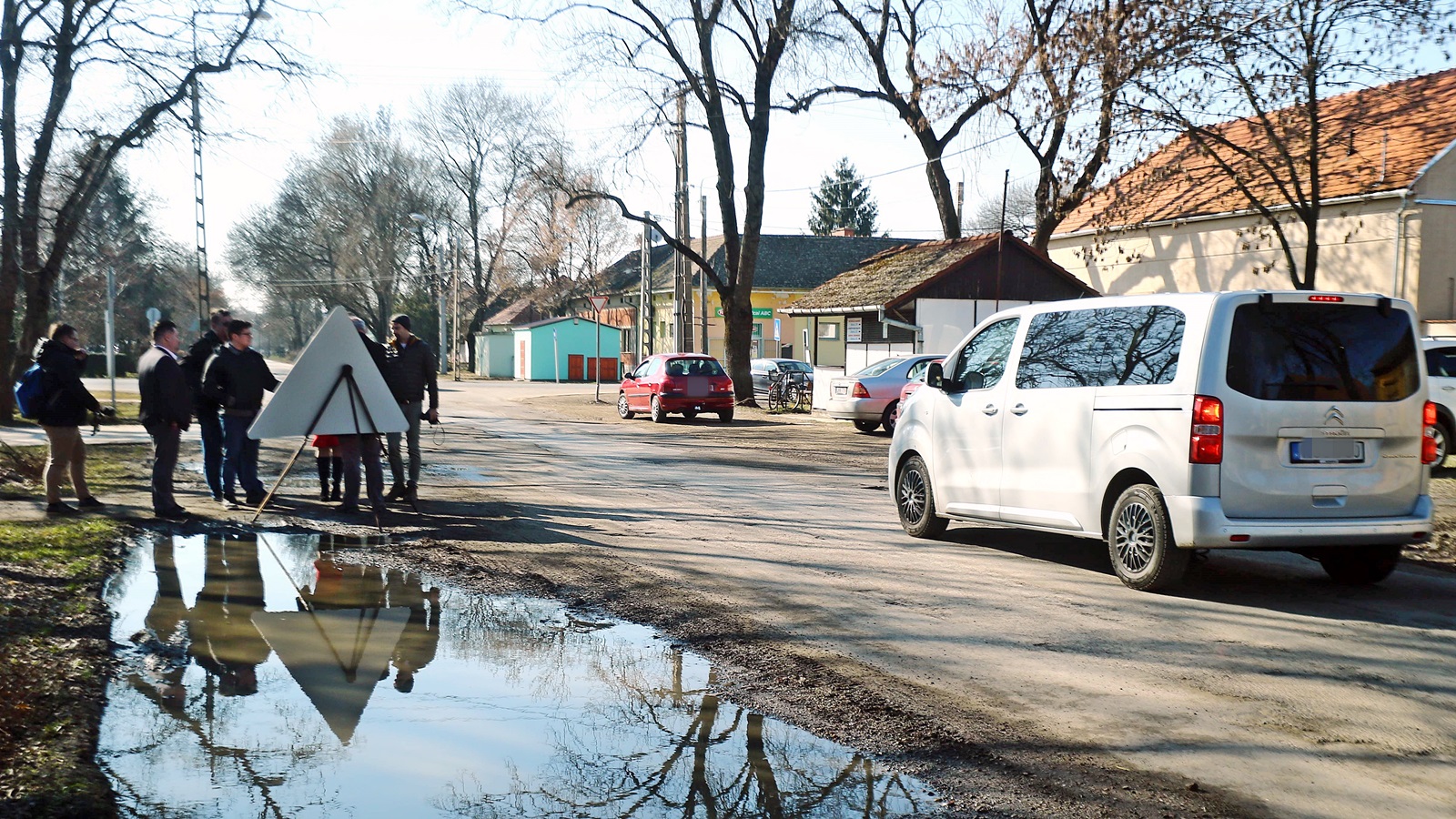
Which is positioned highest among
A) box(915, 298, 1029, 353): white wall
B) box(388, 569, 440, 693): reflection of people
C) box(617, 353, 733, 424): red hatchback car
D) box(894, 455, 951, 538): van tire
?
box(915, 298, 1029, 353): white wall

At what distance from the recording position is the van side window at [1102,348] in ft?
25.1

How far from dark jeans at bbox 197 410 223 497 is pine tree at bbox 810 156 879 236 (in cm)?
8475

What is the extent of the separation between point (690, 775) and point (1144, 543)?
439cm

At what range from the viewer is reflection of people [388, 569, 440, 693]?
6.04 metres

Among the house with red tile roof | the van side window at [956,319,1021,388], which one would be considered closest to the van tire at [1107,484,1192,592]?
the van side window at [956,319,1021,388]

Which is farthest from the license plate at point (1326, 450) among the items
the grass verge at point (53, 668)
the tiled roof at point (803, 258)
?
the tiled roof at point (803, 258)

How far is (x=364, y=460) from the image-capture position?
35.4 feet

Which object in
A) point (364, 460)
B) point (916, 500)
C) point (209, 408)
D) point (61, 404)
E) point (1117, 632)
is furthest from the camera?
point (209, 408)

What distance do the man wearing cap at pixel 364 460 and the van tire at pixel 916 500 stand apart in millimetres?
4801

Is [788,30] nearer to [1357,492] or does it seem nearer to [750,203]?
[750,203]

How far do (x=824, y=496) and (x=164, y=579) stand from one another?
719cm

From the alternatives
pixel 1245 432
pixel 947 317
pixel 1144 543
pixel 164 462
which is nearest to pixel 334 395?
pixel 164 462

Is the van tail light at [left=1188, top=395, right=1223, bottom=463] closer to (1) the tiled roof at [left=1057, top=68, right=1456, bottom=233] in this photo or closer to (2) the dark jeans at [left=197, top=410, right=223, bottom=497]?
(2) the dark jeans at [left=197, top=410, right=223, bottom=497]

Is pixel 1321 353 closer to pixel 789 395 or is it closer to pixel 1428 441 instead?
pixel 1428 441
